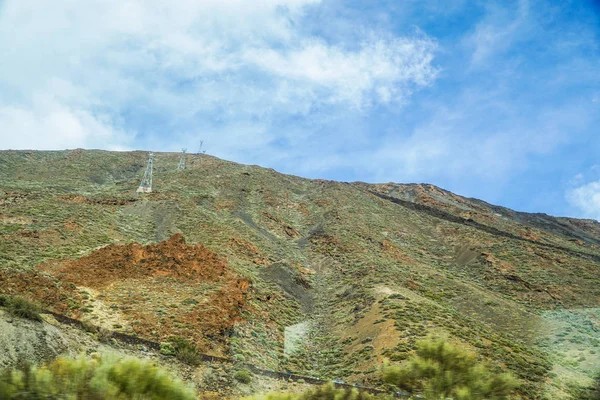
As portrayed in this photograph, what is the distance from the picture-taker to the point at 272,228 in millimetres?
45938

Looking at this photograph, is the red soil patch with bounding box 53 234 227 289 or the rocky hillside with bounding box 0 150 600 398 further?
the red soil patch with bounding box 53 234 227 289

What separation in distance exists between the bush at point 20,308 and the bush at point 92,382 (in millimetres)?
8692

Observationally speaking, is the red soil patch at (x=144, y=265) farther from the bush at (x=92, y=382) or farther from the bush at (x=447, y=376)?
the bush at (x=447, y=376)

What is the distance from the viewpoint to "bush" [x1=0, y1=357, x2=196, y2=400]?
554 cm

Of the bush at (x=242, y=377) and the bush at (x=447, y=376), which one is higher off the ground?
the bush at (x=447, y=376)

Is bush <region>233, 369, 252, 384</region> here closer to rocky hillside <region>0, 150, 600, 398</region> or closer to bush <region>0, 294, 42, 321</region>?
rocky hillside <region>0, 150, 600, 398</region>

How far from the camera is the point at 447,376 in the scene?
9.48m

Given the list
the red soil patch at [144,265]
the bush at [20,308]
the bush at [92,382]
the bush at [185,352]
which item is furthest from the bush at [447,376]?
the red soil patch at [144,265]

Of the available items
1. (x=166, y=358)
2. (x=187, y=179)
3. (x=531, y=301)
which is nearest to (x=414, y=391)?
(x=166, y=358)

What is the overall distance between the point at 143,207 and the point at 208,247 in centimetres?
1318

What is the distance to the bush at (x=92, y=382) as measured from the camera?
5.54m

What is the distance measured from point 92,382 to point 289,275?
2755cm

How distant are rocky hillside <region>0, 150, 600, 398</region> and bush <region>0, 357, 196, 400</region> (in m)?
12.7

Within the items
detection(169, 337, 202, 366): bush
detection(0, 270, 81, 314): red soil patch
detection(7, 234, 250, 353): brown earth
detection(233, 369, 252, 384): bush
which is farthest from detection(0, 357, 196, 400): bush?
detection(0, 270, 81, 314): red soil patch
